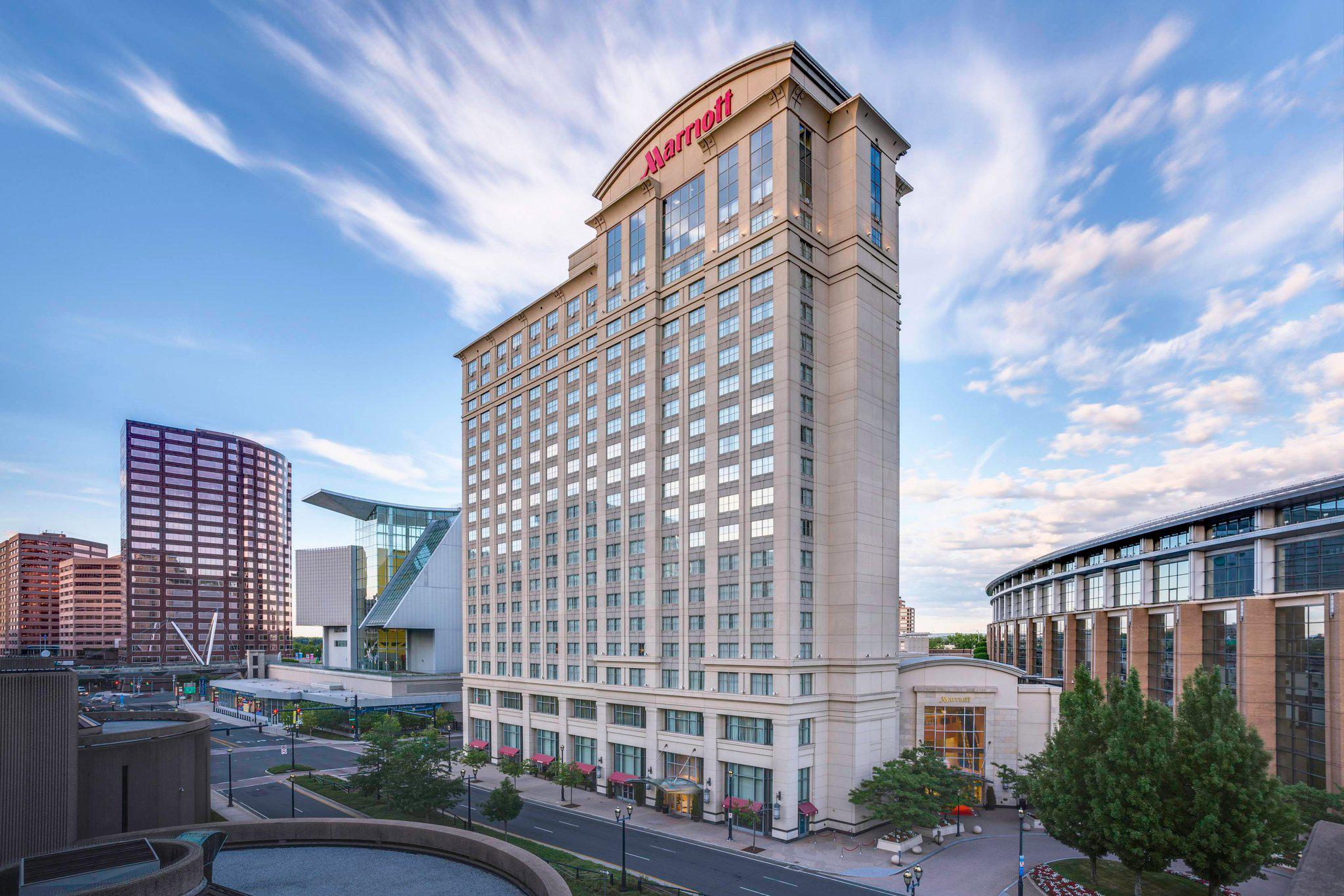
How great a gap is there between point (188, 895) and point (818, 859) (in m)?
38.4

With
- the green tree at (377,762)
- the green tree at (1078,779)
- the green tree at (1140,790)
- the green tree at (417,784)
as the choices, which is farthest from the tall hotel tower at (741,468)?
the green tree at (1140,790)

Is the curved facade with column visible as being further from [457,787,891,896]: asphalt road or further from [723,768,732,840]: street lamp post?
[723,768,732,840]: street lamp post

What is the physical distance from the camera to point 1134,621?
76.1 m

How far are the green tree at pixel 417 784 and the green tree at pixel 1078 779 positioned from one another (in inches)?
1568

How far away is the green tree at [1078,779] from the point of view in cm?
4044

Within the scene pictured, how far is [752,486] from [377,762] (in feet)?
127

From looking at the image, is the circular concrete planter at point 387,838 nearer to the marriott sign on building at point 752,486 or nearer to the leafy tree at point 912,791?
the marriott sign on building at point 752,486

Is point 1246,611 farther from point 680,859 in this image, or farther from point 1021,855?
point 680,859

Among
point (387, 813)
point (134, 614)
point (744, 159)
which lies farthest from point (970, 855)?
point (134, 614)

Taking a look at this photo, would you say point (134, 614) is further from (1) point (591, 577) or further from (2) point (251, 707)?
(1) point (591, 577)

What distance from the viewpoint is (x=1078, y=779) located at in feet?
137

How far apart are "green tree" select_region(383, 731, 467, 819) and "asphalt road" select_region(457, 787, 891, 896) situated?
528 cm

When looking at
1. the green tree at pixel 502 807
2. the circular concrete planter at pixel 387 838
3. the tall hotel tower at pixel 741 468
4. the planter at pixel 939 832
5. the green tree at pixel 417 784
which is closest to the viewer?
the circular concrete planter at pixel 387 838

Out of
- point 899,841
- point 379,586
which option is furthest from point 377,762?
point 379,586
